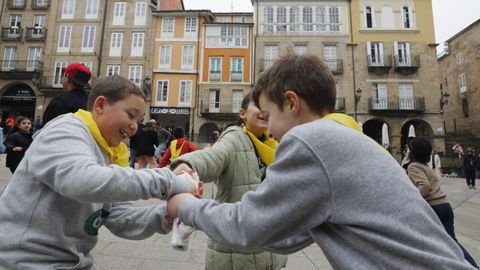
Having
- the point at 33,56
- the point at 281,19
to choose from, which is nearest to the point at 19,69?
the point at 33,56

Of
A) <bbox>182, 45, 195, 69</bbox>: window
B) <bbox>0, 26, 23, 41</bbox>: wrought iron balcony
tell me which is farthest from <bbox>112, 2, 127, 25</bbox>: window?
<bbox>0, 26, 23, 41</bbox>: wrought iron balcony

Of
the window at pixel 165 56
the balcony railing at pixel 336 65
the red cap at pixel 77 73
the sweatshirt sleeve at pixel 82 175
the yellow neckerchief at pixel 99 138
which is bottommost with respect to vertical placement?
the sweatshirt sleeve at pixel 82 175

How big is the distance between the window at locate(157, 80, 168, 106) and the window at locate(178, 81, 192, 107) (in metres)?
1.21

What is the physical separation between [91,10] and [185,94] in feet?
36.4

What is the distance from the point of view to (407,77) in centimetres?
2402

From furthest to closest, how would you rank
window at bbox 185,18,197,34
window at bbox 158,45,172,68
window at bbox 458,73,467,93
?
window at bbox 458,73,467,93
window at bbox 185,18,197,34
window at bbox 158,45,172,68

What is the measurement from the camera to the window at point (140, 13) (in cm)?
2562

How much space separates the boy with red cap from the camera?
3.45 meters

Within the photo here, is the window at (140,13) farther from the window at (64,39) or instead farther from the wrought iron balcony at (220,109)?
the wrought iron balcony at (220,109)

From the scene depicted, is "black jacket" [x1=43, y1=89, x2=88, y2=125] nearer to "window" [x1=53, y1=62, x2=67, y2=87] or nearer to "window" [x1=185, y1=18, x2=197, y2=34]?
"window" [x1=185, y1=18, x2=197, y2=34]

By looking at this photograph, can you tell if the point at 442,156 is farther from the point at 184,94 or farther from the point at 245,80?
the point at 184,94

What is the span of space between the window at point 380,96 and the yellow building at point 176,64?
576 inches

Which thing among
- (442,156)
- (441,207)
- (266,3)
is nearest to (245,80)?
(266,3)

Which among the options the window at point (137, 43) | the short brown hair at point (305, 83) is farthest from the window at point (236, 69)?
the short brown hair at point (305, 83)
